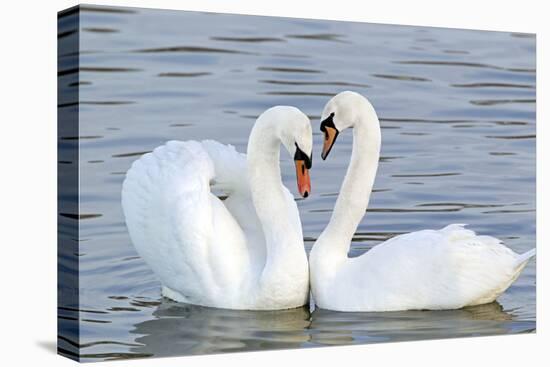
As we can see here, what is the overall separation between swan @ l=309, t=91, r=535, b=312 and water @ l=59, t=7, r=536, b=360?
0.45ft

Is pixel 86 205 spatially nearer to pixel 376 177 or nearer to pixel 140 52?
pixel 140 52

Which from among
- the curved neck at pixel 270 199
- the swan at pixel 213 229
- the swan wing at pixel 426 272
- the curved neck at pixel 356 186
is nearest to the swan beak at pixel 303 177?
the swan at pixel 213 229

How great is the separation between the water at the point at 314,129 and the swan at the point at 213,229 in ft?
0.42

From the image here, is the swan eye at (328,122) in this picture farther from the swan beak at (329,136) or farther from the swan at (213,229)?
the swan at (213,229)

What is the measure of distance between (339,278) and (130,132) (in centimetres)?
181

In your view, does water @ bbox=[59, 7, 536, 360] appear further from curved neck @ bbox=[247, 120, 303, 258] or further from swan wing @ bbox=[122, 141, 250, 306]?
curved neck @ bbox=[247, 120, 303, 258]

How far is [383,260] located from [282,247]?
2.35 feet

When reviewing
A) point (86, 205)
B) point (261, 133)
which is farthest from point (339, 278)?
point (86, 205)

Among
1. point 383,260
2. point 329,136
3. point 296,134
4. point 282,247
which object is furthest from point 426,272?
point 296,134

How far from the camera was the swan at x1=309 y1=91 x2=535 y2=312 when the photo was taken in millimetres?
11016

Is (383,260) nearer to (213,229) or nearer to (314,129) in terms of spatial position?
(213,229)

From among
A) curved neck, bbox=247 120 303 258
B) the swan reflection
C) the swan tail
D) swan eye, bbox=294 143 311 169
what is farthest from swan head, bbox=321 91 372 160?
the swan tail

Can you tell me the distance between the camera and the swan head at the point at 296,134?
414 inches

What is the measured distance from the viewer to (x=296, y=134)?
10.6 meters
